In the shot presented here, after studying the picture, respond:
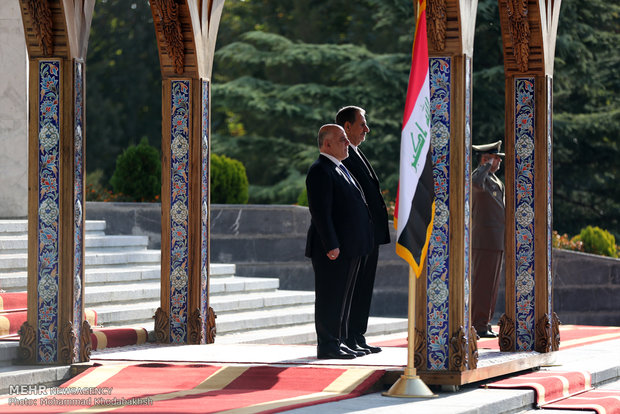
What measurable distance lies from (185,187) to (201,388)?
3.14 m

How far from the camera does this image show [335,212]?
367 inches

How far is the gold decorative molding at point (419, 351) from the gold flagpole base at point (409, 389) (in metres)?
0.45

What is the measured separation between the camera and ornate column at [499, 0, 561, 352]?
10.9 metres

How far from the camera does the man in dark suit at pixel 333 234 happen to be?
9180 mm

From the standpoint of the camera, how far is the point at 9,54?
1533cm

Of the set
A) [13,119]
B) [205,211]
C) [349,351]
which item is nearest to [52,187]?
[205,211]

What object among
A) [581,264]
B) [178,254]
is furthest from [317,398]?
[581,264]

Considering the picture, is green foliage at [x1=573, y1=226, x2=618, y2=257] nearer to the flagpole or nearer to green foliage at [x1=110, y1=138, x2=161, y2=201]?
green foliage at [x1=110, y1=138, x2=161, y2=201]

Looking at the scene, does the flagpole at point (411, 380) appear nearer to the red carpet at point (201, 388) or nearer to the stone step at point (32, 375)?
the red carpet at point (201, 388)

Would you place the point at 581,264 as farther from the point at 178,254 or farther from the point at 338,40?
the point at 338,40

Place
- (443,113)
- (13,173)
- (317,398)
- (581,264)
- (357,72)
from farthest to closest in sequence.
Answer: (357,72)
(581,264)
(13,173)
(443,113)
(317,398)

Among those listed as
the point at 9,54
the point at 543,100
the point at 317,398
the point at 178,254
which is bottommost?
the point at 317,398

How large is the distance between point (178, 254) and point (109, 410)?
4.09 meters

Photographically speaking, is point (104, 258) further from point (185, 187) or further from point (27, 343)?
point (27, 343)
